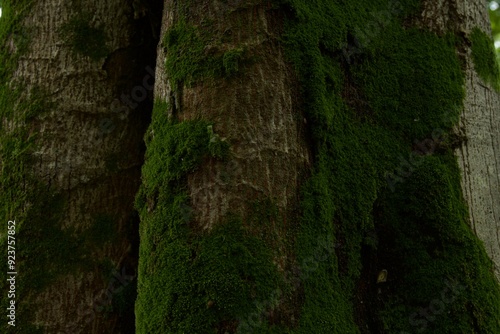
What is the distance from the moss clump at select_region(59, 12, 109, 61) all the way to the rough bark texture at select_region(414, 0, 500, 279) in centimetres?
174

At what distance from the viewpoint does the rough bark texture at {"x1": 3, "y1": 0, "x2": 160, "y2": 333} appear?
2.48 m

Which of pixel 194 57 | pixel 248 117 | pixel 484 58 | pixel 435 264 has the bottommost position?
pixel 435 264

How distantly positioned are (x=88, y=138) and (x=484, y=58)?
2.16 metres

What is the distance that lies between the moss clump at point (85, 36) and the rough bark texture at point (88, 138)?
1 cm

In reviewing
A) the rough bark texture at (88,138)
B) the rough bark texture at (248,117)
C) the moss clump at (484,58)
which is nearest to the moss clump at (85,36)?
the rough bark texture at (88,138)

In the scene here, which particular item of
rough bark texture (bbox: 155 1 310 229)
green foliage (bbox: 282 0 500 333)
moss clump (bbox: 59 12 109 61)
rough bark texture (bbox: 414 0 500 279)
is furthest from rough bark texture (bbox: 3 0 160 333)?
rough bark texture (bbox: 414 0 500 279)

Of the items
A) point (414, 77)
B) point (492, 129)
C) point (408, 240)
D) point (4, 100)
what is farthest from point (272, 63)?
point (4, 100)

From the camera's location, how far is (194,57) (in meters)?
2.19

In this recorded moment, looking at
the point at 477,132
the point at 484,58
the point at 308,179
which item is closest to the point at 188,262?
the point at 308,179

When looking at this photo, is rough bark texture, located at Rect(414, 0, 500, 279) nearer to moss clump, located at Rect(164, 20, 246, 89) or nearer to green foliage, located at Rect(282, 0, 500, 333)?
green foliage, located at Rect(282, 0, 500, 333)

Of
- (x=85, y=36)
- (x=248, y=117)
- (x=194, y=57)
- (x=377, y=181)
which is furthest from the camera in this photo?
(x=85, y=36)

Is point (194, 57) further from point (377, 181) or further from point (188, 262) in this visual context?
point (377, 181)

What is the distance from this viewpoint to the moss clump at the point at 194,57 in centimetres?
212

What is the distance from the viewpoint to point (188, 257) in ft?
6.33
